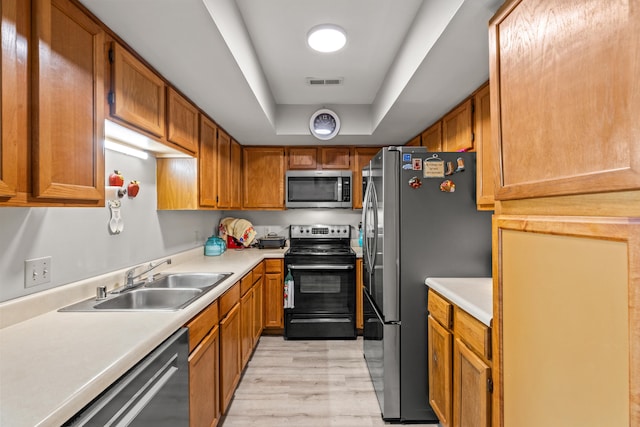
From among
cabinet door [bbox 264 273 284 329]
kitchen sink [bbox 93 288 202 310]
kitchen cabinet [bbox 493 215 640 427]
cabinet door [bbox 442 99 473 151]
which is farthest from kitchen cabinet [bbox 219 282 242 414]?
cabinet door [bbox 442 99 473 151]

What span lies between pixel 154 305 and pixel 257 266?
3.73 feet

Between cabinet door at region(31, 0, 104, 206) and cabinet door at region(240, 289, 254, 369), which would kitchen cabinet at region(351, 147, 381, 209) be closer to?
cabinet door at region(240, 289, 254, 369)

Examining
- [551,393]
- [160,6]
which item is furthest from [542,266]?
[160,6]

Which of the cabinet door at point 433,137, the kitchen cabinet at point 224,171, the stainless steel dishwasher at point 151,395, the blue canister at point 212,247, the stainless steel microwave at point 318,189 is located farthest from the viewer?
the stainless steel microwave at point 318,189

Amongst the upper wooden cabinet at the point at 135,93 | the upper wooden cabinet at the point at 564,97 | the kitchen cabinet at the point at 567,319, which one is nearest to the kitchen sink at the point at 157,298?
the upper wooden cabinet at the point at 135,93

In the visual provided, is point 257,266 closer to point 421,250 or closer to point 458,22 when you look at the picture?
point 421,250

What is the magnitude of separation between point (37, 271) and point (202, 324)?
72 centimetres

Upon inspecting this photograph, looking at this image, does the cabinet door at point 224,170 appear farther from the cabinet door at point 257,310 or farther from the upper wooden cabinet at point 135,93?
the upper wooden cabinet at point 135,93

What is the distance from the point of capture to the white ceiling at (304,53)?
130cm

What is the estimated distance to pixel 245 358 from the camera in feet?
8.09

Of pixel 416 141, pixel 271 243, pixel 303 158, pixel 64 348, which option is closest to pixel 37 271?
pixel 64 348

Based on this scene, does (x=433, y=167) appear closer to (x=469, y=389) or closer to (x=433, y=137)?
(x=433, y=137)

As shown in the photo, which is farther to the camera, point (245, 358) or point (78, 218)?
point (245, 358)

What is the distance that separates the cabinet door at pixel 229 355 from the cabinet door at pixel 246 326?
10 cm
